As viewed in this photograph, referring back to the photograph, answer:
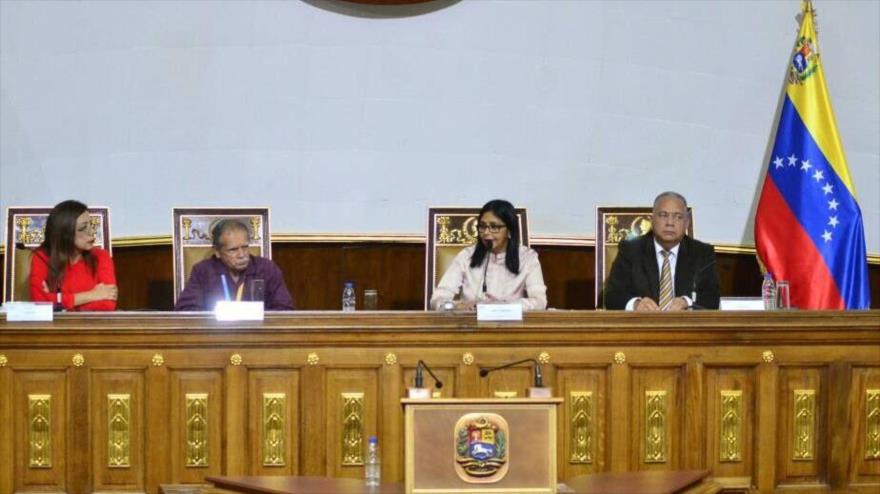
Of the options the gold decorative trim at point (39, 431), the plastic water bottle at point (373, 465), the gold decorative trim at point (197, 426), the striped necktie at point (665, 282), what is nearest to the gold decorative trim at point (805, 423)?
the striped necktie at point (665, 282)

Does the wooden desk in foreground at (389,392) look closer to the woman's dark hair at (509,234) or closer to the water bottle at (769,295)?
the water bottle at (769,295)

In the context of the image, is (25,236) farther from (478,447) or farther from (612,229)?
(478,447)

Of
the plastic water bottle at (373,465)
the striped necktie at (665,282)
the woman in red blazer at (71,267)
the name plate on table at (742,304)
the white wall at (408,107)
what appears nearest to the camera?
the plastic water bottle at (373,465)

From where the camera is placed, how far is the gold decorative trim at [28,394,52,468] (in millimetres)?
4855

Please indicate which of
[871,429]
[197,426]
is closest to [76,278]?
[197,426]

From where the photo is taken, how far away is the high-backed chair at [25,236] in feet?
21.1

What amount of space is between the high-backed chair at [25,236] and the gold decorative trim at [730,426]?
9.21 feet

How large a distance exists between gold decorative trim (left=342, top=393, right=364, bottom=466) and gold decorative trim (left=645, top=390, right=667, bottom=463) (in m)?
0.93

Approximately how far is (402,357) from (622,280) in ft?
4.36

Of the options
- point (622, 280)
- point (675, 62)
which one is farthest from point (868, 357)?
point (675, 62)

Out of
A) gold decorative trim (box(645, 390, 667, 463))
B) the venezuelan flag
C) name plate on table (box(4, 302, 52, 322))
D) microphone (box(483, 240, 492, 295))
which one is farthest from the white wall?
gold decorative trim (box(645, 390, 667, 463))

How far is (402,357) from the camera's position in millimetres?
4941

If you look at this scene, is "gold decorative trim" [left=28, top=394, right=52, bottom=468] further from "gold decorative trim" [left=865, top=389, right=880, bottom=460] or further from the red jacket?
"gold decorative trim" [left=865, top=389, right=880, bottom=460]

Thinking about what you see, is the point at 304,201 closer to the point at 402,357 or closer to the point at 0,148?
the point at 0,148
